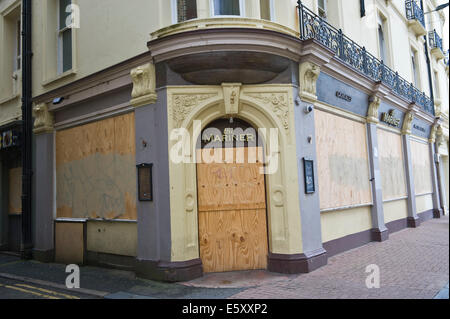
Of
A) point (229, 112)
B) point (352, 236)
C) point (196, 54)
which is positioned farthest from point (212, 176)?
point (352, 236)

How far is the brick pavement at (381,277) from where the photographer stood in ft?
19.9

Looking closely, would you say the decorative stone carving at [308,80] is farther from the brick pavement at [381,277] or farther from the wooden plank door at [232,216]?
the brick pavement at [381,277]

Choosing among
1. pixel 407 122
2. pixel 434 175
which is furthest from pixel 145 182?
pixel 434 175

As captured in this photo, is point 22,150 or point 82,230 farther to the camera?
point 22,150

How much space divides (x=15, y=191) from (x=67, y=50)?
5.07 meters

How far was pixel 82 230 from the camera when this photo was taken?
9383mm

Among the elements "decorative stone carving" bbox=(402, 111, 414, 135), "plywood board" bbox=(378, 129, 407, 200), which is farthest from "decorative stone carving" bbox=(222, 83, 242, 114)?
"decorative stone carving" bbox=(402, 111, 414, 135)

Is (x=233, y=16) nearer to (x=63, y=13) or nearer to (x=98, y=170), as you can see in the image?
(x=98, y=170)

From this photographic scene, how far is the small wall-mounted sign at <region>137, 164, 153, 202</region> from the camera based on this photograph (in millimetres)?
7711

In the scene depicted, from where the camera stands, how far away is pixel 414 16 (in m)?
16.3

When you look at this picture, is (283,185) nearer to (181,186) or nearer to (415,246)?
(181,186)

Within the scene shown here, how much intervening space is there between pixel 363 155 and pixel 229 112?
5751 millimetres

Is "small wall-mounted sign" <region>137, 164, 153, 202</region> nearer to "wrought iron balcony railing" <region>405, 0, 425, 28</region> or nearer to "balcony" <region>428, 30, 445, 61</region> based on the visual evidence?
"wrought iron balcony railing" <region>405, 0, 425, 28</region>

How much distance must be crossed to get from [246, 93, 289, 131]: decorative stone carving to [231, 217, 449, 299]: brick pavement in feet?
→ 10.4
